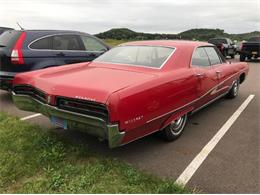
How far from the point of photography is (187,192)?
11.0ft

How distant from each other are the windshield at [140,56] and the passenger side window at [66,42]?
2345 millimetres

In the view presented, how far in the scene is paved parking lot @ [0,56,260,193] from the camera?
3.64 meters

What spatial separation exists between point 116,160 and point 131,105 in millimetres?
865

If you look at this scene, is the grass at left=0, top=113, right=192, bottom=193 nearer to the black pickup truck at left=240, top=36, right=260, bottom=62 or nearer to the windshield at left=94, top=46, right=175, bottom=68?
the windshield at left=94, top=46, right=175, bottom=68

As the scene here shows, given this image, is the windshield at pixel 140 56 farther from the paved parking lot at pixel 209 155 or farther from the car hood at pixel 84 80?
the paved parking lot at pixel 209 155

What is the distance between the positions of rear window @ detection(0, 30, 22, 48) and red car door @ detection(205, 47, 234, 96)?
3.98m

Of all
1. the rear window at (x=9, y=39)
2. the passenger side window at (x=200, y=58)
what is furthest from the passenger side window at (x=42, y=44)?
the passenger side window at (x=200, y=58)

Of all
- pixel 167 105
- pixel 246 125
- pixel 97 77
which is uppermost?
pixel 97 77

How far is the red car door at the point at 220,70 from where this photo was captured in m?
6.10

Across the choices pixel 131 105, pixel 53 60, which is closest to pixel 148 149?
pixel 131 105

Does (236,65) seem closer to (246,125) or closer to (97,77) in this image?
(246,125)

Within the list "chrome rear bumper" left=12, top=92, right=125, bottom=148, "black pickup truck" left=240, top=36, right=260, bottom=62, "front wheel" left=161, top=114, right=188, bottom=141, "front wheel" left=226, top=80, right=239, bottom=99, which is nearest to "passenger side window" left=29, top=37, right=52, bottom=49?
"chrome rear bumper" left=12, top=92, right=125, bottom=148

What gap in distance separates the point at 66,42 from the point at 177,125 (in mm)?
4030

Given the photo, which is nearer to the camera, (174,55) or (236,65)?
(174,55)
